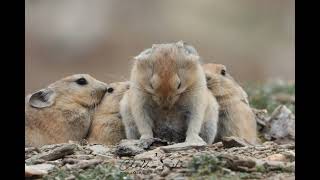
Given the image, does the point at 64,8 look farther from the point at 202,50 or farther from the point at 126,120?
the point at 126,120

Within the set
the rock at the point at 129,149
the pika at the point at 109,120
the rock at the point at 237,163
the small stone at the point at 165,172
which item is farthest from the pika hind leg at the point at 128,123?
the rock at the point at 237,163

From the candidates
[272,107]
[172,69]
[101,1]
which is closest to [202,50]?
[101,1]

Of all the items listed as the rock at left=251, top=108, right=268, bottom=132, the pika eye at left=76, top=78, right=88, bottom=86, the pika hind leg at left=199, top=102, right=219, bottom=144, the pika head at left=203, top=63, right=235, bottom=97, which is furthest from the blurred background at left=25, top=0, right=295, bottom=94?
the pika hind leg at left=199, top=102, right=219, bottom=144

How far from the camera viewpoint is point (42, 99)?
421 inches

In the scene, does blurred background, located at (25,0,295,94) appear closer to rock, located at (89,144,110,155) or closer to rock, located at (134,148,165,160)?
rock, located at (89,144,110,155)

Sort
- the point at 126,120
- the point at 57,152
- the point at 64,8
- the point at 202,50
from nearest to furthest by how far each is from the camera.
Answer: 1. the point at 57,152
2. the point at 126,120
3. the point at 202,50
4. the point at 64,8

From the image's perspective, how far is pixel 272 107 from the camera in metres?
12.8

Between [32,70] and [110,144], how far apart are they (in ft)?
38.2

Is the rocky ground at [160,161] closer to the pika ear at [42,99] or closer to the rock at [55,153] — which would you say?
the rock at [55,153]

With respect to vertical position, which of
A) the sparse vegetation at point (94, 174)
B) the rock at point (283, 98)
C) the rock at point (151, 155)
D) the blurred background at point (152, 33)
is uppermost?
the blurred background at point (152, 33)

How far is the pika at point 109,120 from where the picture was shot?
9992 millimetres

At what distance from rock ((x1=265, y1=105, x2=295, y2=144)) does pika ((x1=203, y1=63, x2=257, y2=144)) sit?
75 centimetres

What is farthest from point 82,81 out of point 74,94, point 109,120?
point 109,120

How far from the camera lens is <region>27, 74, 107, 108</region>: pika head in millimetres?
10617
